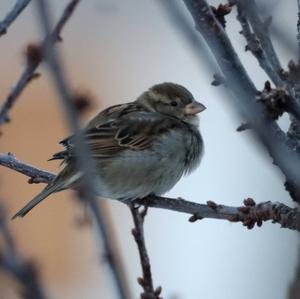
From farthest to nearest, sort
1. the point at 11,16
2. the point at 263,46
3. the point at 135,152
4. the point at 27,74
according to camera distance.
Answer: the point at 135,152
the point at 263,46
the point at 11,16
the point at 27,74

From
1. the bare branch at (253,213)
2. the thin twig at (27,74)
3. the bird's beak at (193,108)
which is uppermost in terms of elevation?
the bird's beak at (193,108)

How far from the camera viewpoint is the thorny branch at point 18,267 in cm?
140

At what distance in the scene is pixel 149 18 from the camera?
912 centimetres

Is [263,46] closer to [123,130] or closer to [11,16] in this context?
[11,16]

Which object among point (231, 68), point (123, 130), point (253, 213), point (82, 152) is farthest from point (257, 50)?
point (123, 130)

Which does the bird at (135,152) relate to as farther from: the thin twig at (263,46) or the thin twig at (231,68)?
the thin twig at (231,68)

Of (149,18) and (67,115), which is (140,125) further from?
(149,18)

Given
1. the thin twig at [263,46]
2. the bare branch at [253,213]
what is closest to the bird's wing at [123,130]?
the bare branch at [253,213]

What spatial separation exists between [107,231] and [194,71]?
739 centimetres

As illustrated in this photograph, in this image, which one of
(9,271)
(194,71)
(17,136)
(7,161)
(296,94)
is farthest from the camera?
(194,71)

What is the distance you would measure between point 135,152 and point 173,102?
2.20ft

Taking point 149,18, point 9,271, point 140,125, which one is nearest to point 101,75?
point 149,18

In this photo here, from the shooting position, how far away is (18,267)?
1.47m

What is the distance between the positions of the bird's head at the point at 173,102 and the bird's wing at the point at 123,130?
5.6 inches
